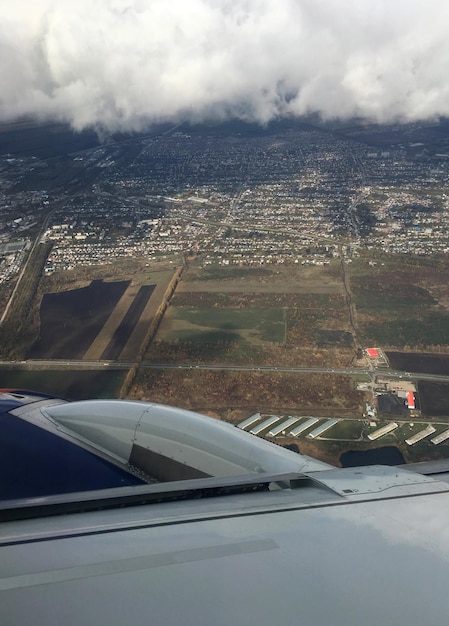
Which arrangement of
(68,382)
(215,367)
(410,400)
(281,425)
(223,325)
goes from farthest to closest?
(223,325)
(215,367)
(68,382)
(410,400)
(281,425)

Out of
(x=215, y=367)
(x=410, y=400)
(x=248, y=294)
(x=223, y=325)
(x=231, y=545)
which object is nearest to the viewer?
(x=231, y=545)

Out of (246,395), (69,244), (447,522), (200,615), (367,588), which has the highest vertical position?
(200,615)

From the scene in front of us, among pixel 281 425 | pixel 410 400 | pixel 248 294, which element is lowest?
pixel 410 400

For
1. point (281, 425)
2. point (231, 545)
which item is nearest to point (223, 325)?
point (281, 425)

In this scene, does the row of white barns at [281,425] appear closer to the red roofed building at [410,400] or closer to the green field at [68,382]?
the red roofed building at [410,400]

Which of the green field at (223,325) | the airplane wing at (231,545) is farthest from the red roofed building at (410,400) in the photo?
the airplane wing at (231,545)

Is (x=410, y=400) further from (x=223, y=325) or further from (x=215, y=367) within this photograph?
(x=223, y=325)

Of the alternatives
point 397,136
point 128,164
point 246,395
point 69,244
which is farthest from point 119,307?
point 397,136

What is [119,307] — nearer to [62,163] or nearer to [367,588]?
[367,588]
